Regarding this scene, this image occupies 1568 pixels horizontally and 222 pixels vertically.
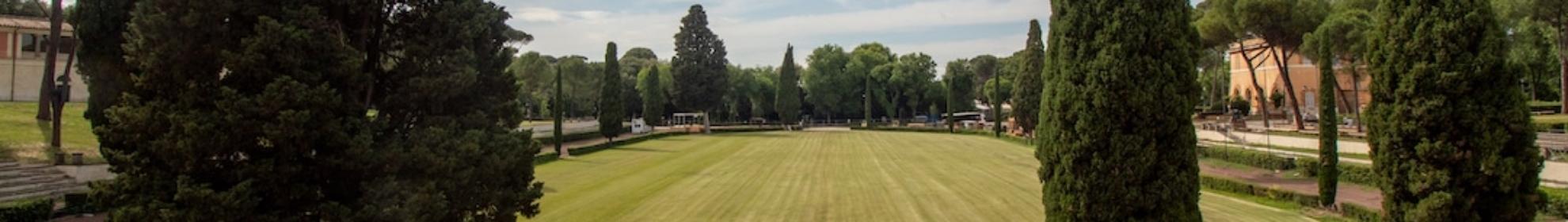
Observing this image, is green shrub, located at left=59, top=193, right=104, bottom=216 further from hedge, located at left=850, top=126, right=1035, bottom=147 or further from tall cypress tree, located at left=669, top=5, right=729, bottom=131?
tall cypress tree, located at left=669, top=5, right=729, bottom=131

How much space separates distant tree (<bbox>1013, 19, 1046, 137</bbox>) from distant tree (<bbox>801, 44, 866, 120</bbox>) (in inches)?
1276

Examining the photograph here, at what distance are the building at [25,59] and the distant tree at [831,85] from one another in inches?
2072

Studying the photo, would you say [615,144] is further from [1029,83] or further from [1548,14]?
[1548,14]

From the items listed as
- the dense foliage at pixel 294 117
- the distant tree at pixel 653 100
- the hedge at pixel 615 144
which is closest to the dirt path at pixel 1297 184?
the dense foliage at pixel 294 117

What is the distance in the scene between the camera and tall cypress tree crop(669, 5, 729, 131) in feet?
215

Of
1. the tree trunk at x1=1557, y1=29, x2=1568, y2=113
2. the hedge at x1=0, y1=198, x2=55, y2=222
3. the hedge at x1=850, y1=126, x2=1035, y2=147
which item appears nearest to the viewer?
the hedge at x1=0, y1=198, x2=55, y2=222

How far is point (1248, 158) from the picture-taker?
24.2m

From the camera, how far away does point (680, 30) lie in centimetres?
6638

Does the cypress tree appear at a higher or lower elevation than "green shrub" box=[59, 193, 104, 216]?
higher

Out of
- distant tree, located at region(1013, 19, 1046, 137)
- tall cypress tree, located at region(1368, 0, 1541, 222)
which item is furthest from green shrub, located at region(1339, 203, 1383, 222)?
distant tree, located at region(1013, 19, 1046, 137)

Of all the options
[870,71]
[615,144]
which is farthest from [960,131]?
[615,144]

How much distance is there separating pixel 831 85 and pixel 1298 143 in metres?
50.5

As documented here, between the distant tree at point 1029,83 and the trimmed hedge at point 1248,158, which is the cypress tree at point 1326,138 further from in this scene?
the distant tree at point 1029,83

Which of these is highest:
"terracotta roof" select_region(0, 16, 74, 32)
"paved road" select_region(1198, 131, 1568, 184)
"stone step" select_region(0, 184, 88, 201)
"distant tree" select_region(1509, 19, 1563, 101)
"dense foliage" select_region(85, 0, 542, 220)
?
"terracotta roof" select_region(0, 16, 74, 32)
